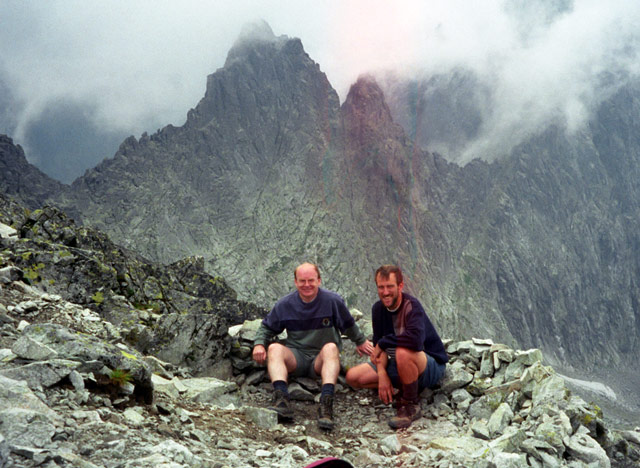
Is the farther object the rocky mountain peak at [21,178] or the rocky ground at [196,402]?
the rocky mountain peak at [21,178]

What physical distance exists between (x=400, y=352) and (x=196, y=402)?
12.3ft

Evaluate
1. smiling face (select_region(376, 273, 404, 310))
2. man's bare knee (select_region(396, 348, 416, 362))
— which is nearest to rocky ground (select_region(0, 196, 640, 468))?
man's bare knee (select_region(396, 348, 416, 362))

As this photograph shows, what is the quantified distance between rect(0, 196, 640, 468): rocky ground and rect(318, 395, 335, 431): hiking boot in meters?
0.16

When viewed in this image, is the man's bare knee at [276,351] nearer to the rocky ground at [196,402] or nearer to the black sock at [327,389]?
the rocky ground at [196,402]

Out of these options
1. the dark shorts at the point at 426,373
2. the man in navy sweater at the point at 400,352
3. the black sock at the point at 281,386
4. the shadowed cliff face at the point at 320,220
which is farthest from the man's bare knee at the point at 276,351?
the shadowed cliff face at the point at 320,220

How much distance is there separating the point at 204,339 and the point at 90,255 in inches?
196

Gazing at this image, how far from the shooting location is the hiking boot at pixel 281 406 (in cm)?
802

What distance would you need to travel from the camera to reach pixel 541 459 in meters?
6.46

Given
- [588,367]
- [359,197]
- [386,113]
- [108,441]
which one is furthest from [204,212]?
[108,441]

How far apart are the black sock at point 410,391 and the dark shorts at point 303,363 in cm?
191

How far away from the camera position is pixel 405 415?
867cm

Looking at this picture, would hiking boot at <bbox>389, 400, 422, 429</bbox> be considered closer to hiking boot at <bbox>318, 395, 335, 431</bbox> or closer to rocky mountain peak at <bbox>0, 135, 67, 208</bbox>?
hiking boot at <bbox>318, 395, 335, 431</bbox>

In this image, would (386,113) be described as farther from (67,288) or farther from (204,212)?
(67,288)

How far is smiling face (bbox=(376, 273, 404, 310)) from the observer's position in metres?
8.25
